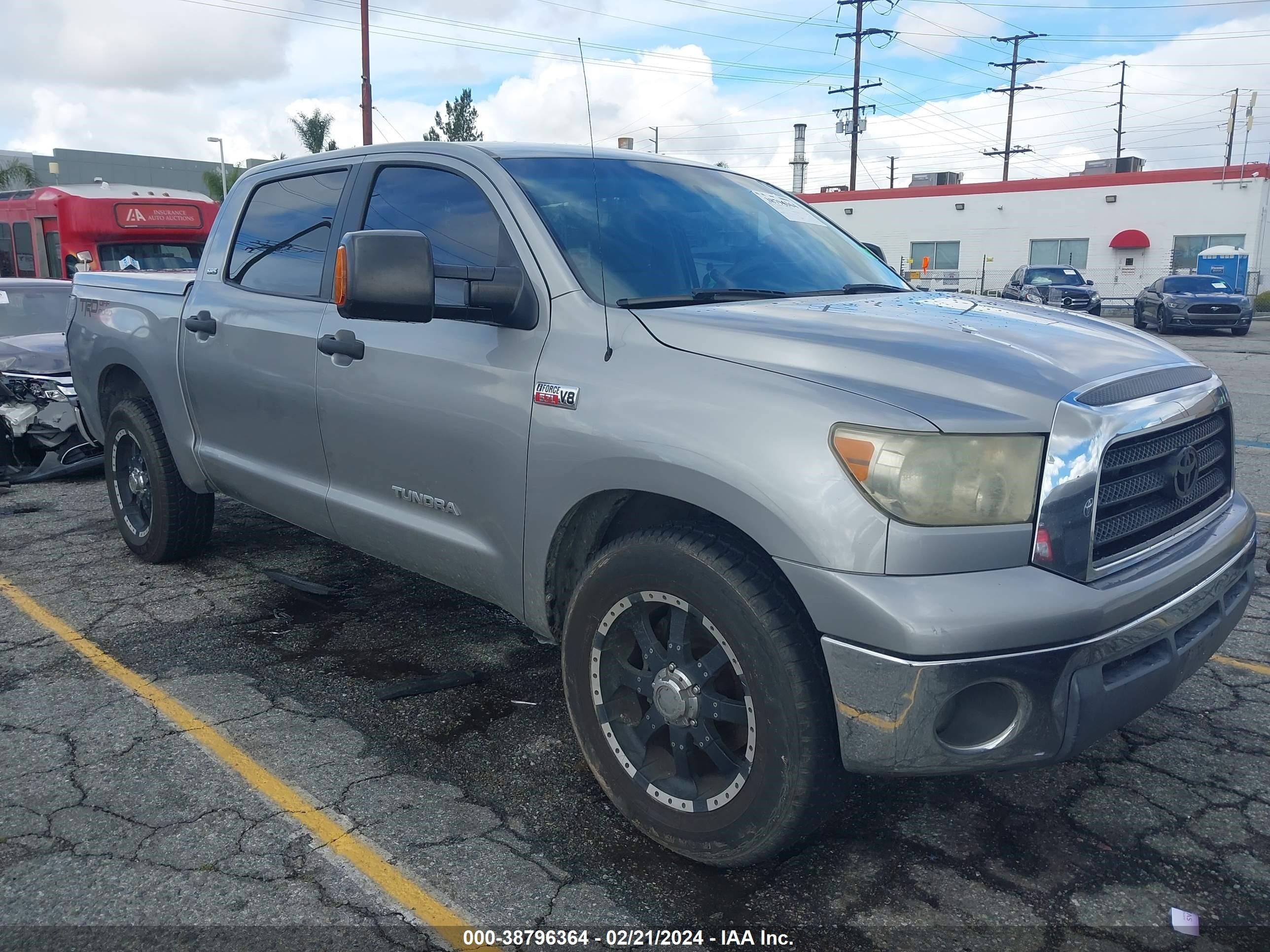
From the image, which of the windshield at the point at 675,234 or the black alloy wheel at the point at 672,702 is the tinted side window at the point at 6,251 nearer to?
the windshield at the point at 675,234

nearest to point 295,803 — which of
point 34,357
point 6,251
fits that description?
point 34,357

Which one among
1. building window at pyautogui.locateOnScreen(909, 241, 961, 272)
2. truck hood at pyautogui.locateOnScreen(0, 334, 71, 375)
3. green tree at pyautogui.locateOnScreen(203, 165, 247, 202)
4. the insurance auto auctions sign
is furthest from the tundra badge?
green tree at pyautogui.locateOnScreen(203, 165, 247, 202)

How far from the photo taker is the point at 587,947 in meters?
2.42

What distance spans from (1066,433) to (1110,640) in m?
0.48

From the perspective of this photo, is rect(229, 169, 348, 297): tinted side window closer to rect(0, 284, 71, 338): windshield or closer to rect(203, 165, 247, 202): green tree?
rect(0, 284, 71, 338): windshield

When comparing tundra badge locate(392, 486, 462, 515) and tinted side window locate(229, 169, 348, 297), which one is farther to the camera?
tinted side window locate(229, 169, 348, 297)

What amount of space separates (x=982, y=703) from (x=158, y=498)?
4.19m

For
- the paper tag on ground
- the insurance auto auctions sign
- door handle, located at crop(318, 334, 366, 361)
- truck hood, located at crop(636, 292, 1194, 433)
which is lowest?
the paper tag on ground

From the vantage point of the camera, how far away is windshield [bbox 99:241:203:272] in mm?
16484

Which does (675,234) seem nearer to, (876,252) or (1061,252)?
(876,252)

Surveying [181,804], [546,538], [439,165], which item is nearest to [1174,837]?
[546,538]

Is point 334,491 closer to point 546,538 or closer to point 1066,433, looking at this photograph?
point 546,538

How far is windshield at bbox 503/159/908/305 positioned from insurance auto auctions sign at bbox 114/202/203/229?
15036 millimetres

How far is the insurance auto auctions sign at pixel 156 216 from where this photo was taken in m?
16.3
